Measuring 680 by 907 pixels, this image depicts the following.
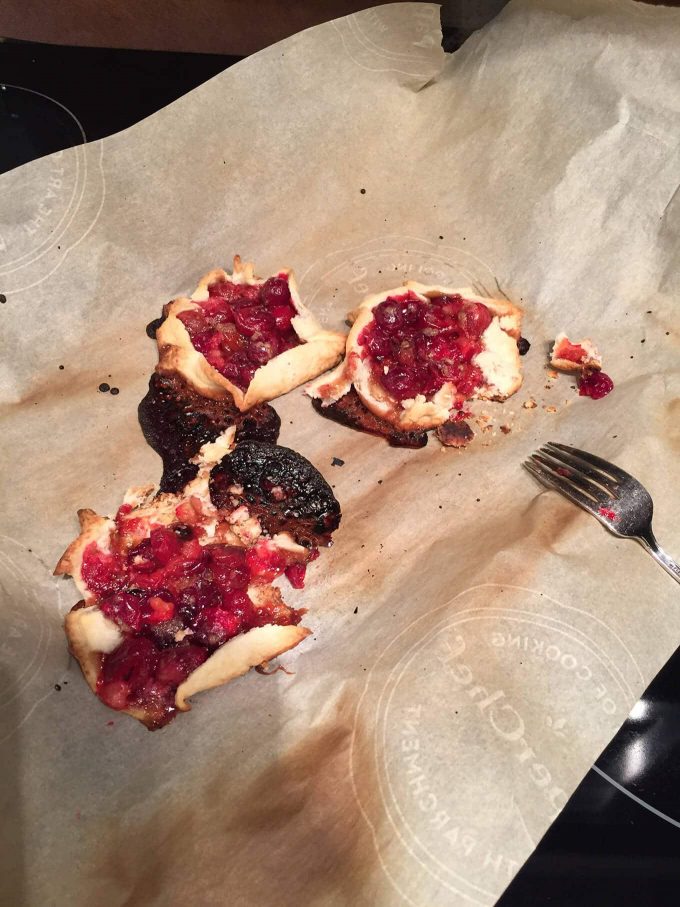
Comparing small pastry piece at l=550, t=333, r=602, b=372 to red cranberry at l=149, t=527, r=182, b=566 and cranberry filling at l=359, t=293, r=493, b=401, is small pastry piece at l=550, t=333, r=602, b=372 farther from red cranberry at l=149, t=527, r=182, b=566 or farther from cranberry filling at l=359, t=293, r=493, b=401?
red cranberry at l=149, t=527, r=182, b=566

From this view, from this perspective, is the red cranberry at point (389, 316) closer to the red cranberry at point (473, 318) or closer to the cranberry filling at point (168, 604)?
the red cranberry at point (473, 318)

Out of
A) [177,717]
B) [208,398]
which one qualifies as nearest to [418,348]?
[208,398]

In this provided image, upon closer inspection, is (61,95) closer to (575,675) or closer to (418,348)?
(418,348)

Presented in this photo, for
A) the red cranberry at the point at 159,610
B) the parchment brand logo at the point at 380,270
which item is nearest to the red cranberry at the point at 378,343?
the parchment brand logo at the point at 380,270

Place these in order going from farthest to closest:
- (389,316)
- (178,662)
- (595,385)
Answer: (389,316) < (595,385) < (178,662)

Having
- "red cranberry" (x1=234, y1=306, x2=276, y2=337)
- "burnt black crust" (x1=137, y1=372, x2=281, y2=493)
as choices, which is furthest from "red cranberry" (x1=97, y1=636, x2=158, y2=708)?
"red cranberry" (x1=234, y1=306, x2=276, y2=337)

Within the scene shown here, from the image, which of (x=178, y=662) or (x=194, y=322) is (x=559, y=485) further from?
(x=194, y=322)

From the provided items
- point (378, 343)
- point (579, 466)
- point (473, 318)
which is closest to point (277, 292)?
point (378, 343)

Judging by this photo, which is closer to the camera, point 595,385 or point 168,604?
point 168,604
